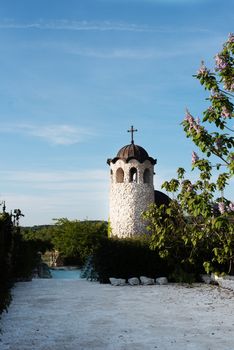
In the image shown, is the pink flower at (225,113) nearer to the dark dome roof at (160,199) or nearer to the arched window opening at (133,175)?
the arched window opening at (133,175)

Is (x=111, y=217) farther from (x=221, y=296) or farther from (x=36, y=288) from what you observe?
(x=221, y=296)

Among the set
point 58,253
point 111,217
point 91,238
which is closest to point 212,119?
point 111,217

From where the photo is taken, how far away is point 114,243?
19.3m

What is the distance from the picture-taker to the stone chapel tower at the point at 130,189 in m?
22.6

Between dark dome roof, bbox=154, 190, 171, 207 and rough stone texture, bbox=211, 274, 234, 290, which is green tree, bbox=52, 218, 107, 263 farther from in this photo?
rough stone texture, bbox=211, 274, 234, 290

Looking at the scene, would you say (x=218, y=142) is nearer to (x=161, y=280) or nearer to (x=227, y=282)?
(x=227, y=282)

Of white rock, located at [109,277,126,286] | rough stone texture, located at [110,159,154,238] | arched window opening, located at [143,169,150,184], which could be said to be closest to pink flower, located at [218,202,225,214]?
white rock, located at [109,277,126,286]

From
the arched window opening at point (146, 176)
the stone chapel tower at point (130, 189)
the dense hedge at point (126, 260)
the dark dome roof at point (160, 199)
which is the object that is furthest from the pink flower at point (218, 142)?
the dark dome roof at point (160, 199)

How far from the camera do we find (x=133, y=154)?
77.7ft

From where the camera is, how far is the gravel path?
7.95 meters

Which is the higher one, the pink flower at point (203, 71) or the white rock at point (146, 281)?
the pink flower at point (203, 71)

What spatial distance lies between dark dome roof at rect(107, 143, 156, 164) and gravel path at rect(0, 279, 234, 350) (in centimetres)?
893

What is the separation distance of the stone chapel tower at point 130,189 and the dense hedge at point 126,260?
309cm

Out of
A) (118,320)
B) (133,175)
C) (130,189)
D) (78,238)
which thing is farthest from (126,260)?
(78,238)
